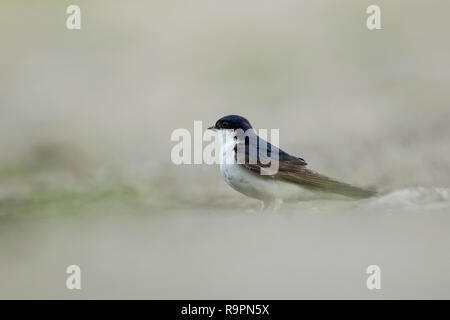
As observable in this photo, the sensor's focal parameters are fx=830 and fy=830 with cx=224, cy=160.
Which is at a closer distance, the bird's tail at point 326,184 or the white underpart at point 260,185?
the bird's tail at point 326,184

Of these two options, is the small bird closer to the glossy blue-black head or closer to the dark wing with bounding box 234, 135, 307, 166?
the dark wing with bounding box 234, 135, 307, 166

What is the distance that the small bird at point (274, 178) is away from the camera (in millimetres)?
7434

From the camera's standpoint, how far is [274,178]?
762 centimetres

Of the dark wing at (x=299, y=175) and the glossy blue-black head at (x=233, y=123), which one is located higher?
the glossy blue-black head at (x=233, y=123)

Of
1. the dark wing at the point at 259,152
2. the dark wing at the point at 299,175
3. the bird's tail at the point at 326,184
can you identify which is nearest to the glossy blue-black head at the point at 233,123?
the dark wing at the point at 259,152

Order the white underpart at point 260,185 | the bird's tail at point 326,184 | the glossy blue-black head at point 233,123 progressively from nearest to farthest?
the bird's tail at point 326,184, the white underpart at point 260,185, the glossy blue-black head at point 233,123

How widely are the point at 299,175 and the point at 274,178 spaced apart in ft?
0.79

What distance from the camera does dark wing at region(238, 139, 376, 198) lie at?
7391 mm

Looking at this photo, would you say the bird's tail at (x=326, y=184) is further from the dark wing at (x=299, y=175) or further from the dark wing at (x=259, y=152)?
the dark wing at (x=259, y=152)

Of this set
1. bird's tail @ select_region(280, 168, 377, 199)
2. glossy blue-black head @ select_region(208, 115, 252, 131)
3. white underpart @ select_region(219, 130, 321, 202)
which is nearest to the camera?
bird's tail @ select_region(280, 168, 377, 199)

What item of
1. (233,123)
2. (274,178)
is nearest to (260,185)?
(274,178)

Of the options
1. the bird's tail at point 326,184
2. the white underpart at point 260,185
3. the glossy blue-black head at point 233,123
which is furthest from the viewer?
the glossy blue-black head at point 233,123

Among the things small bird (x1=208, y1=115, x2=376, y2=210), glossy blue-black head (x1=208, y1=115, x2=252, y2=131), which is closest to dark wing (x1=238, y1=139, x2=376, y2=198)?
small bird (x1=208, y1=115, x2=376, y2=210)

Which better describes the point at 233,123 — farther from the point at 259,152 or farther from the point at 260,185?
the point at 260,185
